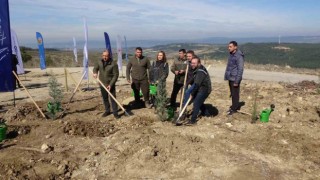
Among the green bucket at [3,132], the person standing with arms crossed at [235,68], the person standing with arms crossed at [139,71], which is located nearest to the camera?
the green bucket at [3,132]

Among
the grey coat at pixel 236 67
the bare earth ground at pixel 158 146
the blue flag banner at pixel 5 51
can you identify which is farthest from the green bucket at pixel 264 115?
the blue flag banner at pixel 5 51

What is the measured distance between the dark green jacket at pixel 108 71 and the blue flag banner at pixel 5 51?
2321 millimetres

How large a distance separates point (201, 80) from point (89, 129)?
2.85 meters

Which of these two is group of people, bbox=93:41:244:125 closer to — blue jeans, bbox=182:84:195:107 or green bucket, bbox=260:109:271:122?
blue jeans, bbox=182:84:195:107

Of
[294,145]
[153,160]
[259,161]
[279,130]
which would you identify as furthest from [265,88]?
[153,160]

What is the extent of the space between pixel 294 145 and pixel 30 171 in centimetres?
520

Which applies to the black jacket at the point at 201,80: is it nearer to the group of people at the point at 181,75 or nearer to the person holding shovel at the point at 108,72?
the group of people at the point at 181,75

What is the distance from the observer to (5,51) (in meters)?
8.48

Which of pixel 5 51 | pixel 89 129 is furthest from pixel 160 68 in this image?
pixel 5 51

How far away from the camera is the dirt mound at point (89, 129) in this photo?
7484 millimetres

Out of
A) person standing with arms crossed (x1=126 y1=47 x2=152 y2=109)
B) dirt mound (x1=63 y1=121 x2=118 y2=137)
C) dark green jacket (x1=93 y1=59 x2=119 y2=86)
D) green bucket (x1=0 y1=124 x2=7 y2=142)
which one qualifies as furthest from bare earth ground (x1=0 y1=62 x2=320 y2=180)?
dark green jacket (x1=93 y1=59 x2=119 y2=86)

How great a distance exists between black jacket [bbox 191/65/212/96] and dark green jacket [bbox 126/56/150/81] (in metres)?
1.87

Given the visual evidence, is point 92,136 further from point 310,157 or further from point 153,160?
point 310,157

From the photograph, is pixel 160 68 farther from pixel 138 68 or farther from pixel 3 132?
pixel 3 132
